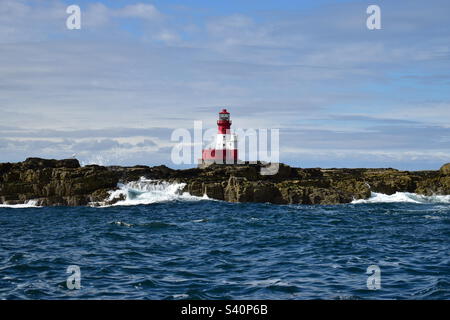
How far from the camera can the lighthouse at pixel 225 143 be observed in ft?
206

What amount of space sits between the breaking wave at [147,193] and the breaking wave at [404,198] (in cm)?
1567

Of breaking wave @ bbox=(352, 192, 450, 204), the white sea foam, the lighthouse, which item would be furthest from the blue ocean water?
the lighthouse

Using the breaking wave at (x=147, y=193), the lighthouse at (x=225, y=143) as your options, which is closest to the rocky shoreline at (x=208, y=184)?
the breaking wave at (x=147, y=193)

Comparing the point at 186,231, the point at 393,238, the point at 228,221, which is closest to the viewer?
the point at 393,238

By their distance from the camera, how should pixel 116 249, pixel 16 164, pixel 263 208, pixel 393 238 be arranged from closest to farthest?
1. pixel 116 249
2. pixel 393 238
3. pixel 263 208
4. pixel 16 164

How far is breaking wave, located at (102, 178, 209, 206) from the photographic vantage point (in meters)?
47.2

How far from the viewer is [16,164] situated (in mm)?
52406

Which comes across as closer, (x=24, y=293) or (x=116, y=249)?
(x=24, y=293)

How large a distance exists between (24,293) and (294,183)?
36.4 m

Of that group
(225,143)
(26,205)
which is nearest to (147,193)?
(26,205)

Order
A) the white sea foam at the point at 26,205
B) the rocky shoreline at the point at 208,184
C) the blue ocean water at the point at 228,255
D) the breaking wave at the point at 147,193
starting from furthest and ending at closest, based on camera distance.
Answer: the breaking wave at the point at 147,193
the rocky shoreline at the point at 208,184
the white sea foam at the point at 26,205
the blue ocean water at the point at 228,255

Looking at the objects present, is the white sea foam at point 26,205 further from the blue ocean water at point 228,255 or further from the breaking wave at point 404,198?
the breaking wave at point 404,198
